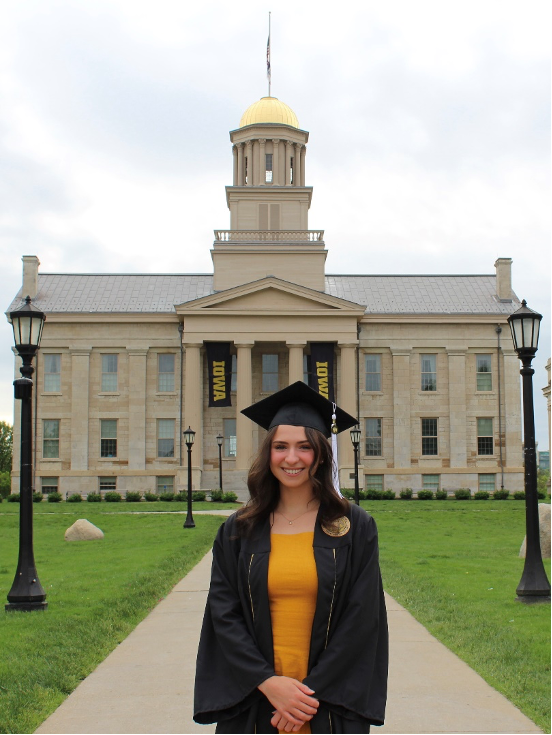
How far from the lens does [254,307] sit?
2244 inches

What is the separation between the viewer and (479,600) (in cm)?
1274

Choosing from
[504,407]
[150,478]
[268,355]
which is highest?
[268,355]

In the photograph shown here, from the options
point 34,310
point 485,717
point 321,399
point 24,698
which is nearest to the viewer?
point 321,399

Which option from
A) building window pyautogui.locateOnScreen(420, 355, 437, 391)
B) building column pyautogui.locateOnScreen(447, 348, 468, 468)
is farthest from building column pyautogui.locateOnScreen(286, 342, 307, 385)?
building column pyautogui.locateOnScreen(447, 348, 468, 468)

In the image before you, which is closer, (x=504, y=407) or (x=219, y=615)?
(x=219, y=615)

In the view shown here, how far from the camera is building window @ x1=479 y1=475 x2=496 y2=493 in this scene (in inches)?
2352

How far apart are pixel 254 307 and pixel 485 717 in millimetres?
50571

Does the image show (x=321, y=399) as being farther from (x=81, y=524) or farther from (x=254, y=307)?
(x=254, y=307)

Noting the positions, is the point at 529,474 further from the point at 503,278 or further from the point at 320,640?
the point at 503,278

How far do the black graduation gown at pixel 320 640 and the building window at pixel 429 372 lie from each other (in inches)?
2249

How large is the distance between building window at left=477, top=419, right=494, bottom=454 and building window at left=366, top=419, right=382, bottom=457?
7.15 metres

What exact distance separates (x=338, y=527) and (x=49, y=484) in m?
57.3

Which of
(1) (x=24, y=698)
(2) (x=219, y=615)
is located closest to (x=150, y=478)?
(1) (x=24, y=698)

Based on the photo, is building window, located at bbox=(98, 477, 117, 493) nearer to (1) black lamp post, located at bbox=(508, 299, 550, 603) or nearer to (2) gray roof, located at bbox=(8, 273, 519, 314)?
(2) gray roof, located at bbox=(8, 273, 519, 314)
